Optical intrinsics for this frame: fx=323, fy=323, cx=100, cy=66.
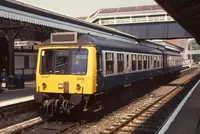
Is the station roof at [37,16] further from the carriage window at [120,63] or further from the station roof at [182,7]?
the station roof at [182,7]

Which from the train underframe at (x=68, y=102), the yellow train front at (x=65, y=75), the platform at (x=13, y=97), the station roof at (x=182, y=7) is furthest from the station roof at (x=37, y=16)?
the station roof at (x=182, y=7)

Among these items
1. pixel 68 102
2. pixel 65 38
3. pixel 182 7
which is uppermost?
pixel 182 7

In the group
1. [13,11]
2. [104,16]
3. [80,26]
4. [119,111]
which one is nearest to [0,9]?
[13,11]

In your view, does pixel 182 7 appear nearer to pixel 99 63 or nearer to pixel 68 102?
pixel 99 63

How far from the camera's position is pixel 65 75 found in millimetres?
11297

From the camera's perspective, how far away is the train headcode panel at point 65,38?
1146cm

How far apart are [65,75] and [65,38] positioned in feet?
4.46

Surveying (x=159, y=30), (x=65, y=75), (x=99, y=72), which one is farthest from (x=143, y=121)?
(x=159, y=30)

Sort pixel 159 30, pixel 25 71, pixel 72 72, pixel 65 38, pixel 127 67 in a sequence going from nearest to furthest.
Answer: pixel 72 72 → pixel 65 38 → pixel 127 67 → pixel 25 71 → pixel 159 30

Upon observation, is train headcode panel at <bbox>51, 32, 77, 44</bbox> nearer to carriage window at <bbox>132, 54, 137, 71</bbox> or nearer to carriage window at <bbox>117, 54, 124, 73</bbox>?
carriage window at <bbox>117, 54, 124, 73</bbox>

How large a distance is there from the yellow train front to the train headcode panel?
0.09 metres

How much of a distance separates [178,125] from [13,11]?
32.2 ft

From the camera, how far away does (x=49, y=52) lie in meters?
11.8

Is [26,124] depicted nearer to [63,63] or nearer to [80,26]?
[63,63]
